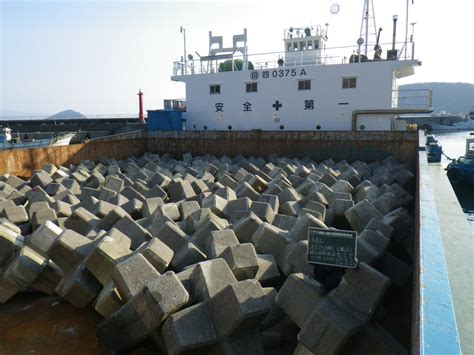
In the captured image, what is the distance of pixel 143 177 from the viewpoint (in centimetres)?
998

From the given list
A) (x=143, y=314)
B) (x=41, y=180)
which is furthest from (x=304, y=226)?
(x=41, y=180)

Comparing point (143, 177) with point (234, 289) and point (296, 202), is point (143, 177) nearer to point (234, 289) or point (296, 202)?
point (296, 202)

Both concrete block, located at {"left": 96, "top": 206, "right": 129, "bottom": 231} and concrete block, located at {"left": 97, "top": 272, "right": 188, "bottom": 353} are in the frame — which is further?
concrete block, located at {"left": 96, "top": 206, "right": 129, "bottom": 231}

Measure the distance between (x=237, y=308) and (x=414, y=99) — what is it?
13486mm

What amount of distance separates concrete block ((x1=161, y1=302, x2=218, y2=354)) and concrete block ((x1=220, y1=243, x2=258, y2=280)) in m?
0.79

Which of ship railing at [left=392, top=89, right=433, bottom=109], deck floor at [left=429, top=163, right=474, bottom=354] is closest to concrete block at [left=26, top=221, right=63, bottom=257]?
deck floor at [left=429, top=163, right=474, bottom=354]

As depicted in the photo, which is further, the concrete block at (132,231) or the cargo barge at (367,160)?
the concrete block at (132,231)

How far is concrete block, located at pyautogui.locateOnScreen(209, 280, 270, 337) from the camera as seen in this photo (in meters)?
3.25

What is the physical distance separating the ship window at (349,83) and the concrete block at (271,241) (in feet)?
35.7

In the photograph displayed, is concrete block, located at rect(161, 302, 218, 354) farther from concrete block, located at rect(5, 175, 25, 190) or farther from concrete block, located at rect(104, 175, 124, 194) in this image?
concrete block, located at rect(5, 175, 25, 190)

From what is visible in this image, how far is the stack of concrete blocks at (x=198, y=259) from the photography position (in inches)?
130

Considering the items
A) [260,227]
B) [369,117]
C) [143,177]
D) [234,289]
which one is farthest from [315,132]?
[234,289]

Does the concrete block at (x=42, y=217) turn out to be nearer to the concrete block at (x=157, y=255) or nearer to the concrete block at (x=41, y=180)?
the concrete block at (x=157, y=255)

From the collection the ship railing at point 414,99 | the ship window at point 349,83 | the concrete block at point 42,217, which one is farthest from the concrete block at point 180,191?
the ship railing at point 414,99
